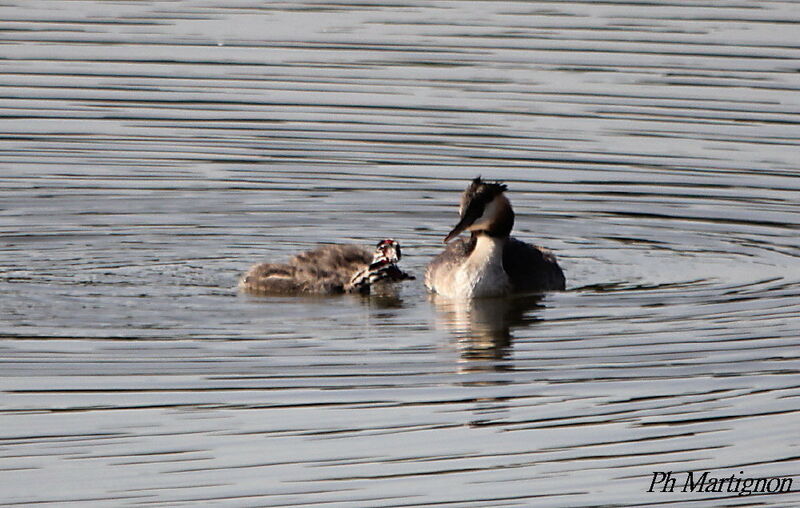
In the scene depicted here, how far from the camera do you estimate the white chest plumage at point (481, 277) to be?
1302 centimetres

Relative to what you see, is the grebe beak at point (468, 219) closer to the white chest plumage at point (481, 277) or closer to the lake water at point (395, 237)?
the white chest plumage at point (481, 277)

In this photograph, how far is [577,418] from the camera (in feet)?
Answer: 30.6

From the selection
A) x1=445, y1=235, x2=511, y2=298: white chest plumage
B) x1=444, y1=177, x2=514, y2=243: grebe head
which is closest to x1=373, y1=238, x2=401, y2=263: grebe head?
x1=445, y1=235, x2=511, y2=298: white chest plumage

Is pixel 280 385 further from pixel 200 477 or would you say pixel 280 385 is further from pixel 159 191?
pixel 159 191

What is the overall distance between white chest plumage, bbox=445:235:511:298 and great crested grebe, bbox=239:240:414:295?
0.45 m

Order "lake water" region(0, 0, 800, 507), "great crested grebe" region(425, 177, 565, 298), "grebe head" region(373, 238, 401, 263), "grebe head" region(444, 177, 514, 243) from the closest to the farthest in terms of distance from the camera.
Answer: "lake water" region(0, 0, 800, 507)
"grebe head" region(373, 238, 401, 263)
"great crested grebe" region(425, 177, 565, 298)
"grebe head" region(444, 177, 514, 243)

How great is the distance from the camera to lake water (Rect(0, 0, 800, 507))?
28.6 feet

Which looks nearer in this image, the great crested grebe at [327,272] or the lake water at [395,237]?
the lake water at [395,237]

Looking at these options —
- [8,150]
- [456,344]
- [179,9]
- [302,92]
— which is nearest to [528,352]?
[456,344]

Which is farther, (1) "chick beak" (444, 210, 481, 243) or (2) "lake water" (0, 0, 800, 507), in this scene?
(1) "chick beak" (444, 210, 481, 243)

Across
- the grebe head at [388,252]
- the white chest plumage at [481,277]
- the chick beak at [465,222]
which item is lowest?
the white chest plumage at [481,277]

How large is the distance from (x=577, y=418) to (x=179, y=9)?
15.0 metres

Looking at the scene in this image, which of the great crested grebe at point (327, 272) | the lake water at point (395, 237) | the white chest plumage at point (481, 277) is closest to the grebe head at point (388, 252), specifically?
the great crested grebe at point (327, 272)

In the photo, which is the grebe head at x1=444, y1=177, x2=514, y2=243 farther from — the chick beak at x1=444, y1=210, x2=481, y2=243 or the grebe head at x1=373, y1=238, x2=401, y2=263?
the grebe head at x1=373, y1=238, x2=401, y2=263
